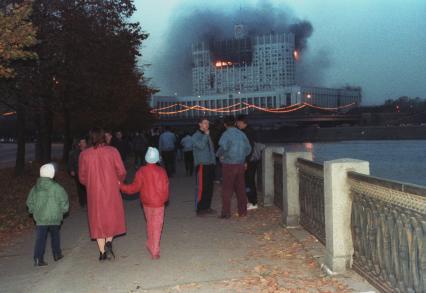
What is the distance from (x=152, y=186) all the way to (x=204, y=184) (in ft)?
12.6

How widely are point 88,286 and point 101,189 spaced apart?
1.36 meters

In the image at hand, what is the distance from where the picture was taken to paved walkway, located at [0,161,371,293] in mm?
6359

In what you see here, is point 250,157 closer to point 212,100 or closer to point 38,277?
point 38,277

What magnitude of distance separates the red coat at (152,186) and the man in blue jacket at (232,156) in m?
3.10

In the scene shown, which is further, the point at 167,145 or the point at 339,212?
the point at 167,145

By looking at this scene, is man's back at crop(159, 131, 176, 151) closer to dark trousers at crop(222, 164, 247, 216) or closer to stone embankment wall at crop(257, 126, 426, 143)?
dark trousers at crop(222, 164, 247, 216)

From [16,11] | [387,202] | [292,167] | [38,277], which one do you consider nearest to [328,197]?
[387,202]

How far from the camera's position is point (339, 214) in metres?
6.44

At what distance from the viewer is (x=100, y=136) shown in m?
7.66

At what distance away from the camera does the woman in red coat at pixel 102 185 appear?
24.6ft

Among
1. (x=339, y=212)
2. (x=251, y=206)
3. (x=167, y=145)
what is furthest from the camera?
(x=167, y=145)

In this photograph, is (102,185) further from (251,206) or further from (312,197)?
(251,206)

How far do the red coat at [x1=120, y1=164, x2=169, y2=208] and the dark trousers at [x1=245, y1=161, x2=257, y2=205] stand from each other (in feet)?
15.3

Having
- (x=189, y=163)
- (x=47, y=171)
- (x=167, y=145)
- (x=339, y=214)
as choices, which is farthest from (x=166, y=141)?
(x=339, y=214)
